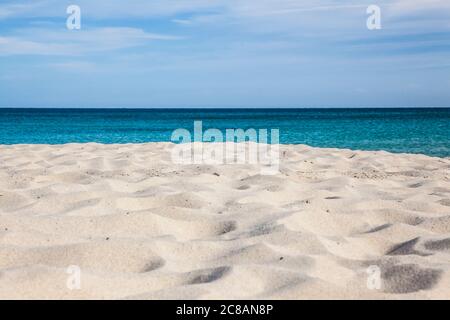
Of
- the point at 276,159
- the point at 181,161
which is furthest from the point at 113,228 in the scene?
the point at 276,159

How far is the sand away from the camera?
2209 millimetres

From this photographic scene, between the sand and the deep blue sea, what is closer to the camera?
the sand

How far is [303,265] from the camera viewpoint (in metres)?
2.46

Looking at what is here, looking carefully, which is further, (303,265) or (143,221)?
(143,221)

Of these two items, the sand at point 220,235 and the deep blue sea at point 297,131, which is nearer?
the sand at point 220,235

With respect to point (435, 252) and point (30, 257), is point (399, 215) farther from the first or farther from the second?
point (30, 257)

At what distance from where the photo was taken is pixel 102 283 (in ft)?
7.29

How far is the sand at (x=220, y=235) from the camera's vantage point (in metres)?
Result: 2.21

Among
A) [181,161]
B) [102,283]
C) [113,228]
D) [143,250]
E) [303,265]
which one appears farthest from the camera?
[181,161]

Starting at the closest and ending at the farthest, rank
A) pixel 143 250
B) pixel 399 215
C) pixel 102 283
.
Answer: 1. pixel 102 283
2. pixel 143 250
3. pixel 399 215

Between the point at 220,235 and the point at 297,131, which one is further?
the point at 297,131

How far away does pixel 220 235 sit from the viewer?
10.1 ft
